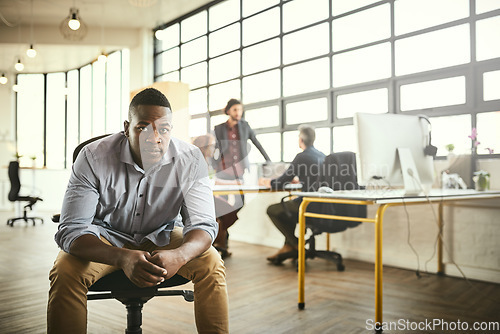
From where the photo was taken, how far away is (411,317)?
2.24 meters

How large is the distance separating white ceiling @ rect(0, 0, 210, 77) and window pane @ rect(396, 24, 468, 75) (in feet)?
11.5

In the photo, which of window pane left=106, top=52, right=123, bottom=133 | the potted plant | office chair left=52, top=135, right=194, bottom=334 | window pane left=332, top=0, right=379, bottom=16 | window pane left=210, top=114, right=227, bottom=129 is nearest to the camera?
office chair left=52, top=135, right=194, bottom=334

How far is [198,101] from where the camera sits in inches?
243

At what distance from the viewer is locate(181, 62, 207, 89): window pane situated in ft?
20.1

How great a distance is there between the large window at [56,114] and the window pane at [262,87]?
4779 millimetres

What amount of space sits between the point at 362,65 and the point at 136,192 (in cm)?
316

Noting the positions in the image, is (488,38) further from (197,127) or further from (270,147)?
(197,127)

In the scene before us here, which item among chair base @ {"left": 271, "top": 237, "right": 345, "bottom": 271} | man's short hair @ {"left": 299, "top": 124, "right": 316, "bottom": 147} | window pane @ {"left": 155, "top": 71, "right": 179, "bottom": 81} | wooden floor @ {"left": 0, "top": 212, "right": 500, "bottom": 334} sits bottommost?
wooden floor @ {"left": 0, "top": 212, "right": 500, "bottom": 334}

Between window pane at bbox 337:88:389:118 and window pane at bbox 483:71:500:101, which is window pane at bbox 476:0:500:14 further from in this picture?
window pane at bbox 337:88:389:118

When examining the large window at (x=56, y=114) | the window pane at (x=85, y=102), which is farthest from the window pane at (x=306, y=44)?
the window pane at (x=85, y=102)

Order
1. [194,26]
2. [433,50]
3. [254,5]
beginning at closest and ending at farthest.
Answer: [433,50], [254,5], [194,26]

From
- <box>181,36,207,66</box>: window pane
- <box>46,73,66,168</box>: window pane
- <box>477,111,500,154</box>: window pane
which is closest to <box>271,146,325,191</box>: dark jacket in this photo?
<box>477,111,500,154</box>: window pane

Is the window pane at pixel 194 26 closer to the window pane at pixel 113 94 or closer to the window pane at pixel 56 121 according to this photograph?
the window pane at pixel 113 94

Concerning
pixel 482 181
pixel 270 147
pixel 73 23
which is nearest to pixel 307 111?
pixel 270 147
